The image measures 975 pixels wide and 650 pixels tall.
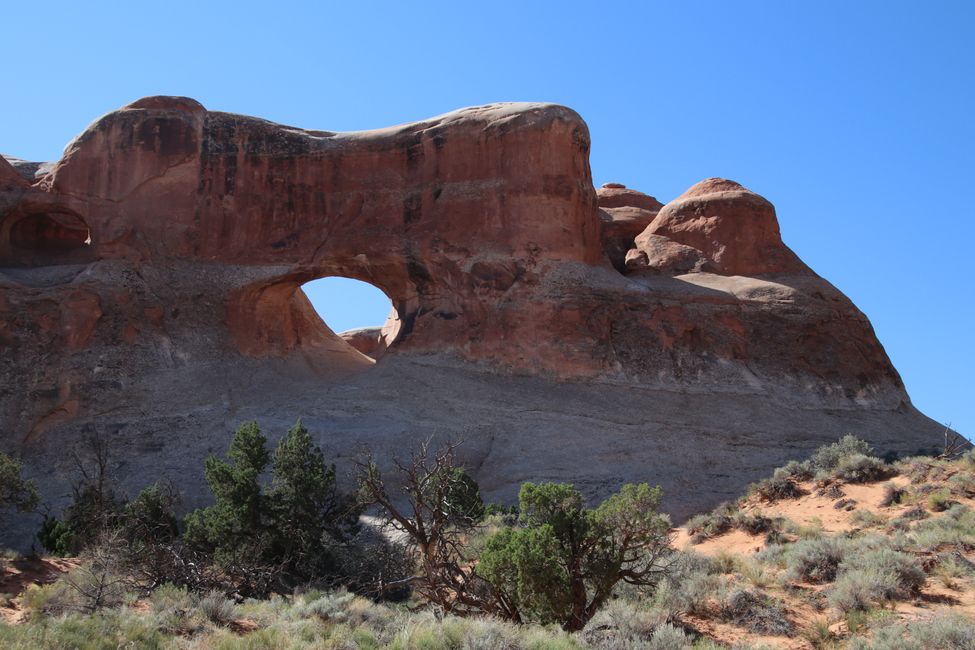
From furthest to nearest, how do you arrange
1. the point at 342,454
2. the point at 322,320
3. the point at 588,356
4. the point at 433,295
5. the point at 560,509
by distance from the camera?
the point at 322,320
the point at 433,295
the point at 588,356
the point at 342,454
the point at 560,509

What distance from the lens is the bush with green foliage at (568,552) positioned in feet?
39.4

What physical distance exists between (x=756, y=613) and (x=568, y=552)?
8.13 ft

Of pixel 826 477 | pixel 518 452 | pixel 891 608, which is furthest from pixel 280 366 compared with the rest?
pixel 891 608

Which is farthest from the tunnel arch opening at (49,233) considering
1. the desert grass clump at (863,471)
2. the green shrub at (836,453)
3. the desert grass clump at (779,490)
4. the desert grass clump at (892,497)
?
the desert grass clump at (892,497)

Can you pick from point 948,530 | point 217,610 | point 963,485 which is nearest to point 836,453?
point 963,485

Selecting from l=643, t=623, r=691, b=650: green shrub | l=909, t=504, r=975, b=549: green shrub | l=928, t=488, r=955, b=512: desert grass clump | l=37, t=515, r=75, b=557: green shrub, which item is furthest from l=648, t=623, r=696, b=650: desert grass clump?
l=37, t=515, r=75, b=557: green shrub

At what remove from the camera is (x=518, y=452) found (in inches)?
981

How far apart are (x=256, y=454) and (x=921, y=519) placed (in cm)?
1270

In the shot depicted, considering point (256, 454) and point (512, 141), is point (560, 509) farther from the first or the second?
point (512, 141)

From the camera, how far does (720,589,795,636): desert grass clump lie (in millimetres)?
11328

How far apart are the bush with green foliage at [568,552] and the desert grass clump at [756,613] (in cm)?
103

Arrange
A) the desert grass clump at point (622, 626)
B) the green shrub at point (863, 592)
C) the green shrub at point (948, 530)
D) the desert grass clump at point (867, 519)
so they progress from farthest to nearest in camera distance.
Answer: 1. the desert grass clump at point (867, 519)
2. the green shrub at point (948, 530)
3. the green shrub at point (863, 592)
4. the desert grass clump at point (622, 626)

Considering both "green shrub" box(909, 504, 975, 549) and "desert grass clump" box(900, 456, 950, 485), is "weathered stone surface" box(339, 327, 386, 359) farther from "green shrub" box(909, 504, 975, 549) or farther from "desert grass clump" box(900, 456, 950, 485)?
"green shrub" box(909, 504, 975, 549)

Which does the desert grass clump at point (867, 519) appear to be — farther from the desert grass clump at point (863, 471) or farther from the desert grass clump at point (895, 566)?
the desert grass clump at point (895, 566)
